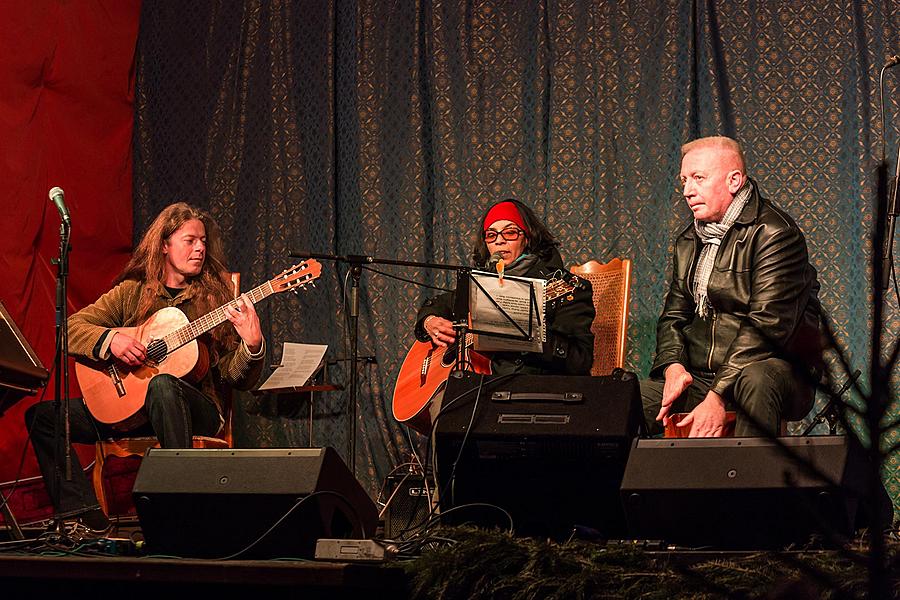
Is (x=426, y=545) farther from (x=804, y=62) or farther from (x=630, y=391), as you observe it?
(x=804, y=62)

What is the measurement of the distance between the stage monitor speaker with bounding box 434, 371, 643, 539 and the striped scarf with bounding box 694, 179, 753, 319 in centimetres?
84

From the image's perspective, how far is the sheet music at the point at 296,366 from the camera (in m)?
4.44

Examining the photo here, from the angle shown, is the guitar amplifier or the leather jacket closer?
the leather jacket

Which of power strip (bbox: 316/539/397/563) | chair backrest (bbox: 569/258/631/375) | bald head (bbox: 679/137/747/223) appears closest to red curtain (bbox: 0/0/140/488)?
chair backrest (bbox: 569/258/631/375)

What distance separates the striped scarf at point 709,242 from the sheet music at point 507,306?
2.18ft

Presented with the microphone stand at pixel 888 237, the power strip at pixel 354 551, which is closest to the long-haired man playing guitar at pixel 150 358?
the power strip at pixel 354 551

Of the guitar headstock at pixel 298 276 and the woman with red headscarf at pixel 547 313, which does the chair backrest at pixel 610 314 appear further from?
the guitar headstock at pixel 298 276

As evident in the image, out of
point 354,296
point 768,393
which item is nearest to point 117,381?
point 354,296

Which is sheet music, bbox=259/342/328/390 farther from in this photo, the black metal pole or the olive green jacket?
the black metal pole

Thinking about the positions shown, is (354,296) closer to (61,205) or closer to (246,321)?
(246,321)

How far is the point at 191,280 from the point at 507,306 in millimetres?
1626

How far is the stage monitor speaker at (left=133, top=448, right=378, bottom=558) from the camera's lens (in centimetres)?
229

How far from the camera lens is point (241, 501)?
2.31m

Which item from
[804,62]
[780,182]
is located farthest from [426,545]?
[804,62]
